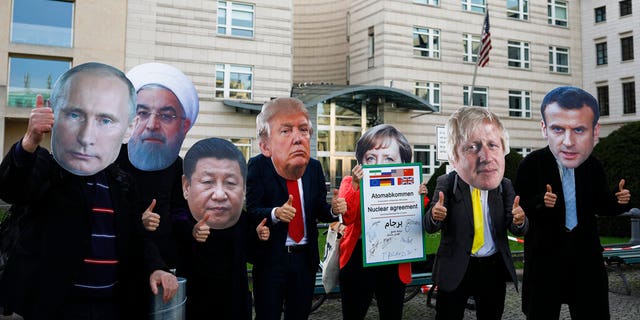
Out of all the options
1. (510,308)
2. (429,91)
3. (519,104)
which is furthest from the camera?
(519,104)

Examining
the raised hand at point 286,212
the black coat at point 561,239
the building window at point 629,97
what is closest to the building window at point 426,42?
the building window at point 629,97

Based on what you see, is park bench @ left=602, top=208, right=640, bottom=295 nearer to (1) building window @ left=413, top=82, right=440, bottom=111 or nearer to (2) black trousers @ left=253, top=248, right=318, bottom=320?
(2) black trousers @ left=253, top=248, right=318, bottom=320

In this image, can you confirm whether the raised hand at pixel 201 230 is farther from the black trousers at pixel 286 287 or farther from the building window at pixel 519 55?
the building window at pixel 519 55

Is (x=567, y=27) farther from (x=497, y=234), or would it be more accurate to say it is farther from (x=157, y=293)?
(x=157, y=293)

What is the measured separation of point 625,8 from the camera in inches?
1340

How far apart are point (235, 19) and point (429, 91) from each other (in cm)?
1211

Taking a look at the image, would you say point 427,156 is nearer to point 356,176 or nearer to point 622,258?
point 622,258

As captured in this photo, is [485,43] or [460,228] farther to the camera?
[485,43]

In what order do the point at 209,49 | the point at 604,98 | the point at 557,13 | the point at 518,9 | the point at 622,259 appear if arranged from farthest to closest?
the point at 604,98, the point at 557,13, the point at 518,9, the point at 209,49, the point at 622,259

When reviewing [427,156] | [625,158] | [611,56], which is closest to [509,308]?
[625,158]

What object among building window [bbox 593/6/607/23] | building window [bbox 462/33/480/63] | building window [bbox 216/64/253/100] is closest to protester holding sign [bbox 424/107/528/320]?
building window [bbox 216/64/253/100]

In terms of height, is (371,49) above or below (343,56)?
below

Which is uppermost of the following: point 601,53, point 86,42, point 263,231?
point 601,53

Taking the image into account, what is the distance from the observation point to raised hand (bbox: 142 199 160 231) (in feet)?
10.1
